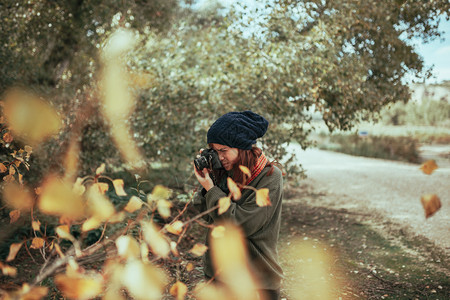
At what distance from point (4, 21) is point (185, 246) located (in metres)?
4.69

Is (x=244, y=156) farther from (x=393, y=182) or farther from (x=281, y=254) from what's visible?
(x=393, y=182)

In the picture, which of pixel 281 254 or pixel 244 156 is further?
pixel 281 254

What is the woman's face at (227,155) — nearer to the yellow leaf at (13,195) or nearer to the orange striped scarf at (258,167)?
the orange striped scarf at (258,167)

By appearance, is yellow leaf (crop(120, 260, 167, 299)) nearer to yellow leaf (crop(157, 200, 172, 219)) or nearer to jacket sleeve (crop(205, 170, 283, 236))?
yellow leaf (crop(157, 200, 172, 219))

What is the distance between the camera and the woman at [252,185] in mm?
2109

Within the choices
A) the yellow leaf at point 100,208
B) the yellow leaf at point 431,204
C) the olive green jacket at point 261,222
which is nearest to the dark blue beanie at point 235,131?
the olive green jacket at point 261,222

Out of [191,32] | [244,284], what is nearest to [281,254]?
[244,284]

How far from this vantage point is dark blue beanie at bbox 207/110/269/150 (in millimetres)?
2135

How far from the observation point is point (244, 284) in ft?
7.03

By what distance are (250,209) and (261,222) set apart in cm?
10

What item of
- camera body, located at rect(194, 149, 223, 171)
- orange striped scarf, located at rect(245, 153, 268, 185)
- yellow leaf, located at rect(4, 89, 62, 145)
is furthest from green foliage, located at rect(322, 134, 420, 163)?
camera body, located at rect(194, 149, 223, 171)

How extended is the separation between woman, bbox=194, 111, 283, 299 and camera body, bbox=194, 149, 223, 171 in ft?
0.09

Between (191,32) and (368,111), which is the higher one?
(191,32)

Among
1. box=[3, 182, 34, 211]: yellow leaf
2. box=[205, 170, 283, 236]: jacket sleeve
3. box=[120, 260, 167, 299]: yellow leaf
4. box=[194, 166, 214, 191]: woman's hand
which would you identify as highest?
box=[194, 166, 214, 191]: woman's hand
